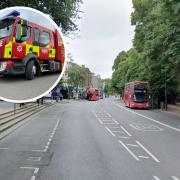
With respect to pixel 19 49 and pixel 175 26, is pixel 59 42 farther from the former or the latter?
pixel 175 26

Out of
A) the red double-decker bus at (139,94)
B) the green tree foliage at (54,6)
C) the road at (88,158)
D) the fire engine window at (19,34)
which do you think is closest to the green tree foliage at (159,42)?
the red double-decker bus at (139,94)

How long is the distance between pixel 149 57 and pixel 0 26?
151ft

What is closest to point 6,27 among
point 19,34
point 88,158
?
point 19,34

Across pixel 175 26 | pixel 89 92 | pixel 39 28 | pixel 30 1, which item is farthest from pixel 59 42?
pixel 89 92

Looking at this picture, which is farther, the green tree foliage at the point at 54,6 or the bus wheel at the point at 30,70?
the green tree foliage at the point at 54,6

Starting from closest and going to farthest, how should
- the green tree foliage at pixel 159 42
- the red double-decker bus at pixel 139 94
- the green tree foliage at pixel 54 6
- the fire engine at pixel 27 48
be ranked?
the fire engine at pixel 27 48 → the green tree foliage at pixel 54 6 → the green tree foliage at pixel 159 42 → the red double-decker bus at pixel 139 94

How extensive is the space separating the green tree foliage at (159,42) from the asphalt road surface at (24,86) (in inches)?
972

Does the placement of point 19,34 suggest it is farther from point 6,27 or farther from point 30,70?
point 30,70

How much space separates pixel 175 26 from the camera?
105 feet

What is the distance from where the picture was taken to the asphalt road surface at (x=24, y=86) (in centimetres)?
253

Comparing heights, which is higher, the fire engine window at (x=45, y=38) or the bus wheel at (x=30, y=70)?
the fire engine window at (x=45, y=38)

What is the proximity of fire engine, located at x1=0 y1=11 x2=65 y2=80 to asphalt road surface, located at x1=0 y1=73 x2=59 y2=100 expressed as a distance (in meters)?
0.04

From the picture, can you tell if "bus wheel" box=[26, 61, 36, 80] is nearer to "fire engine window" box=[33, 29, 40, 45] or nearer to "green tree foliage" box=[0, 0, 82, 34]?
"fire engine window" box=[33, 29, 40, 45]

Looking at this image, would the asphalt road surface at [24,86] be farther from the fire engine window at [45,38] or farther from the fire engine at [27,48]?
the fire engine window at [45,38]
